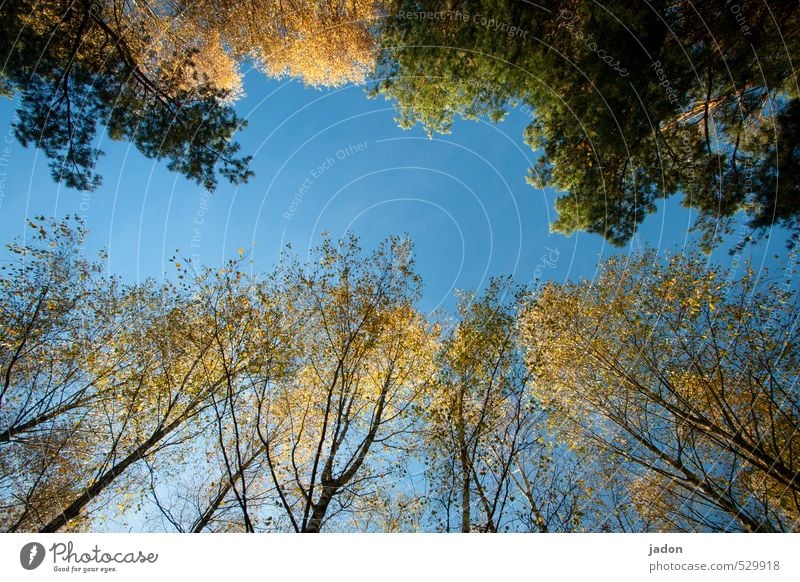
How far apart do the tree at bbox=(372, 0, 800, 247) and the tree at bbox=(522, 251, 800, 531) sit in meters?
2.30

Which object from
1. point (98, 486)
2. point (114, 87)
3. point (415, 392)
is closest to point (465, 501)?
point (415, 392)

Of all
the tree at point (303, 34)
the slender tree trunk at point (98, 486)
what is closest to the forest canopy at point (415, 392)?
the slender tree trunk at point (98, 486)

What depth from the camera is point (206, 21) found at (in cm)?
1034

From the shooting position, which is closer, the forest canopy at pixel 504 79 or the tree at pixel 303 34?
the forest canopy at pixel 504 79

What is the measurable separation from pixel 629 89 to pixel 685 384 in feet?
29.1

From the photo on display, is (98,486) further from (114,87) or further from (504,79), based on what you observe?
(504,79)

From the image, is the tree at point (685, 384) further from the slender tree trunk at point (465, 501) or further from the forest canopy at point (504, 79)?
the slender tree trunk at point (465, 501)

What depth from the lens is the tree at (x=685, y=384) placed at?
360 inches
